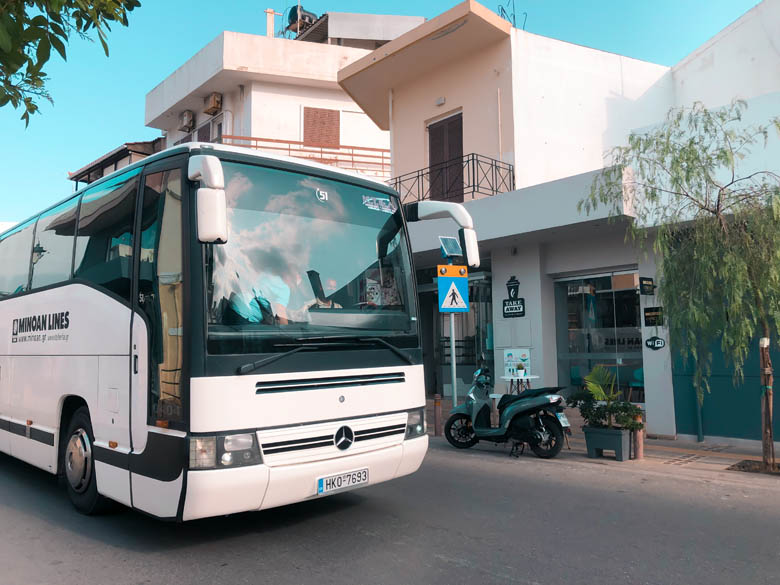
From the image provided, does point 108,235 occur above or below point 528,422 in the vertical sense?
above

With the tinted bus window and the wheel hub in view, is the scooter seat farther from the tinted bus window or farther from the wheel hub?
the tinted bus window

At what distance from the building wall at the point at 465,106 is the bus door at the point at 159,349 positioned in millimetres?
10930

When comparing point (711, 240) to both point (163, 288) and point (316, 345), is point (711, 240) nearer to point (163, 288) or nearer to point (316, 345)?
point (316, 345)

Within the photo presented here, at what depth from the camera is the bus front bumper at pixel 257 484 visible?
14.7ft

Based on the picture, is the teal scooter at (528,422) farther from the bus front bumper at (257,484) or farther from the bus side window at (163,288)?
the bus side window at (163,288)

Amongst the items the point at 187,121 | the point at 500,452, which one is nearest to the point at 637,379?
the point at 500,452

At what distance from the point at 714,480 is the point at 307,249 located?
5.73 m

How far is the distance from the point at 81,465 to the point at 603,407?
6.70 m

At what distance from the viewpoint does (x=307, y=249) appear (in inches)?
210

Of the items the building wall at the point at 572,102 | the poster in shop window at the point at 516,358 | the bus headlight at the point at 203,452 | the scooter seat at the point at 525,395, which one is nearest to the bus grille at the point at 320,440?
the bus headlight at the point at 203,452

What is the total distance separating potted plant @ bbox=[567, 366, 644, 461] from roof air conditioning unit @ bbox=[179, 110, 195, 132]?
21.2 m

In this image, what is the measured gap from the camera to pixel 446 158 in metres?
16.4

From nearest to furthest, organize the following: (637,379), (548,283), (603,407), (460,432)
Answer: (603,407) < (460,432) < (637,379) < (548,283)

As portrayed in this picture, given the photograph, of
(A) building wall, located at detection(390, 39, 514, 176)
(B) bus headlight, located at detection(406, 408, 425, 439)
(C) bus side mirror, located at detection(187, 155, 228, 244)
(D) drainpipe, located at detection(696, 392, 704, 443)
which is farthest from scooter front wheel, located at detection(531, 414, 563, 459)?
(A) building wall, located at detection(390, 39, 514, 176)
